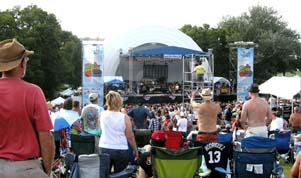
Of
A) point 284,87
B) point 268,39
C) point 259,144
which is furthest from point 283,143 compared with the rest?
point 268,39

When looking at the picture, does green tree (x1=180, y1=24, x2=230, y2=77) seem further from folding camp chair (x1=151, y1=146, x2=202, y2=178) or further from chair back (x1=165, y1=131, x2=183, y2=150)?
folding camp chair (x1=151, y1=146, x2=202, y2=178)

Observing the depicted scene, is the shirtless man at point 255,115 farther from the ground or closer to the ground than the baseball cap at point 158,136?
farther from the ground

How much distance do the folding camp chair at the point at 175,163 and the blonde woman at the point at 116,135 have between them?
45cm

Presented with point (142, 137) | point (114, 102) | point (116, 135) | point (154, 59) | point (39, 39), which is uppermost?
point (39, 39)

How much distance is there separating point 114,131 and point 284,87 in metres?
15.5

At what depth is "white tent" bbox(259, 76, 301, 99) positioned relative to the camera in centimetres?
1987

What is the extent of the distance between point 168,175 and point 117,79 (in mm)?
27799

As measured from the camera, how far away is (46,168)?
3.23 meters

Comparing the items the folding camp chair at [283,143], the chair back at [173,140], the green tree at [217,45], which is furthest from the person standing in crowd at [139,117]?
the green tree at [217,45]

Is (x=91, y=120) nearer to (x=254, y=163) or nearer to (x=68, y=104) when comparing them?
(x=68, y=104)

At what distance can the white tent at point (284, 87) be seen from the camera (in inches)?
782

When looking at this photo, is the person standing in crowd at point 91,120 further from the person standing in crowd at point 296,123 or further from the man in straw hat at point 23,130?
the person standing in crowd at point 296,123

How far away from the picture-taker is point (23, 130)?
3.15 metres

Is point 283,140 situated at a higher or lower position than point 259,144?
lower
